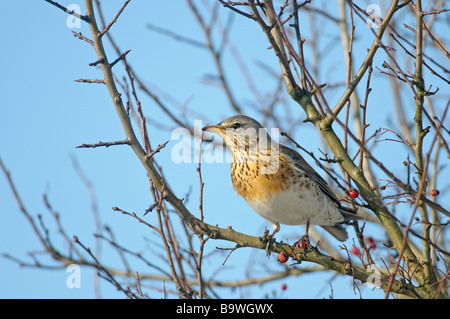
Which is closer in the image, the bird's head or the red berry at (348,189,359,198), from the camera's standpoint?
the red berry at (348,189,359,198)

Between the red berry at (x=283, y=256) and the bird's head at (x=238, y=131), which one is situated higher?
the bird's head at (x=238, y=131)

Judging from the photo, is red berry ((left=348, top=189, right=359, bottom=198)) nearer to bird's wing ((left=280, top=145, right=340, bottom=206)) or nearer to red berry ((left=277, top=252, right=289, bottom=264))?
red berry ((left=277, top=252, right=289, bottom=264))

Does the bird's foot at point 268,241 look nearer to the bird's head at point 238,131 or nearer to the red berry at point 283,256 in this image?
the red berry at point 283,256

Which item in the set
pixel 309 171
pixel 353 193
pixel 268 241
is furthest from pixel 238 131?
pixel 353 193

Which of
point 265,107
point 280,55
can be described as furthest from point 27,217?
point 265,107

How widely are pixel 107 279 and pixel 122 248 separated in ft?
1.41

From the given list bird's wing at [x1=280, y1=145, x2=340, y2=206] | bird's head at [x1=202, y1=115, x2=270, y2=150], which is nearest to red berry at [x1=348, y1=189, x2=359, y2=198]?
bird's wing at [x1=280, y1=145, x2=340, y2=206]

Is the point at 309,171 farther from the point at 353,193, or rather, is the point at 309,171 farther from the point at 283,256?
the point at 353,193

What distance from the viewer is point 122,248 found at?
Result: 406 centimetres

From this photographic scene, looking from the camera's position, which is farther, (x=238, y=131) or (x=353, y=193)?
(x=238, y=131)

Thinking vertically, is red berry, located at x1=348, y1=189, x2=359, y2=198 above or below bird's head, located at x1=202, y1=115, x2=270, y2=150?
below

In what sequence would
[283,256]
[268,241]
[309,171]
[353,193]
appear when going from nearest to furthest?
[353,193] < [268,241] < [283,256] < [309,171]

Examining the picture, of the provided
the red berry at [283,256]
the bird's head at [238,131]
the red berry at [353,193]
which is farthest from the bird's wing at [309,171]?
the red berry at [353,193]
